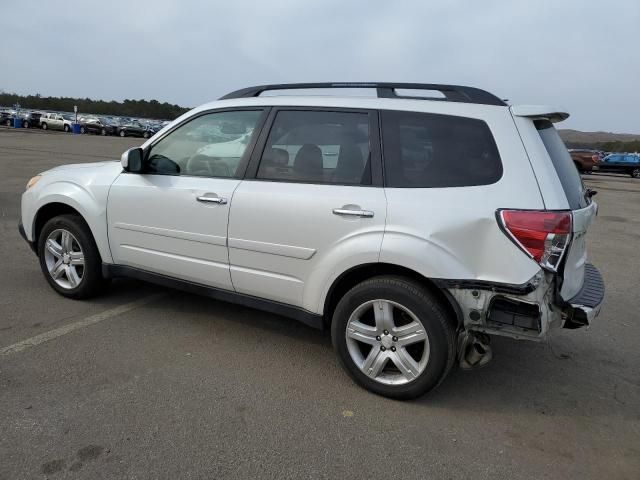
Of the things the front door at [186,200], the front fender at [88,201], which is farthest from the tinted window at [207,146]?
the front fender at [88,201]

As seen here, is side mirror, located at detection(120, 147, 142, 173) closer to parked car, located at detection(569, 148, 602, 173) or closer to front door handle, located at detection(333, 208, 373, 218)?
front door handle, located at detection(333, 208, 373, 218)

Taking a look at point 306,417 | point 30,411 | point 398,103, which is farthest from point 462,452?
point 30,411

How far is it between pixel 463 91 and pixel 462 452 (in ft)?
6.83

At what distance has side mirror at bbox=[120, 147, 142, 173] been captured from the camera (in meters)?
4.02

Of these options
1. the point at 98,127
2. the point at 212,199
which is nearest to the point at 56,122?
the point at 98,127

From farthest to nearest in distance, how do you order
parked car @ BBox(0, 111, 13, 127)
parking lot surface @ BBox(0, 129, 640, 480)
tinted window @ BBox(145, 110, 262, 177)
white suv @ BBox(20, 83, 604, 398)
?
1. parked car @ BBox(0, 111, 13, 127)
2. tinted window @ BBox(145, 110, 262, 177)
3. white suv @ BBox(20, 83, 604, 398)
4. parking lot surface @ BBox(0, 129, 640, 480)

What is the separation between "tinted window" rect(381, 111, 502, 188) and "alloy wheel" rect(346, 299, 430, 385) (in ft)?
2.54

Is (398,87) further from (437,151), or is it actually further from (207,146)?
(207,146)

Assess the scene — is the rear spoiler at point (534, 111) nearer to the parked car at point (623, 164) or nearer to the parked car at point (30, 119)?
the parked car at point (623, 164)

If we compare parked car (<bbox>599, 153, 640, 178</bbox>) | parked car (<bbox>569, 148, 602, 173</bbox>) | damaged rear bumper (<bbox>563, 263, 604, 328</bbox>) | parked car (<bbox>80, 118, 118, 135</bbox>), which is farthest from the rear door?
parked car (<bbox>80, 118, 118, 135</bbox>)

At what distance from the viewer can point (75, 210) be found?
4512mm

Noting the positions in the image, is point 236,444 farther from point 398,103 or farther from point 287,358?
point 398,103

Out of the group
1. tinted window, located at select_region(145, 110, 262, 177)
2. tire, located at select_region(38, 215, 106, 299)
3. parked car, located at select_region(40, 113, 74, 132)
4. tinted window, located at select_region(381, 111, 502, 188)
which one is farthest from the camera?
parked car, located at select_region(40, 113, 74, 132)

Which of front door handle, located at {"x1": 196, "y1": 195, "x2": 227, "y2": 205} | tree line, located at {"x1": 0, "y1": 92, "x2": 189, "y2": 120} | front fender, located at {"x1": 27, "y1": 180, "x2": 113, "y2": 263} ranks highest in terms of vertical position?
tree line, located at {"x1": 0, "y1": 92, "x2": 189, "y2": 120}
